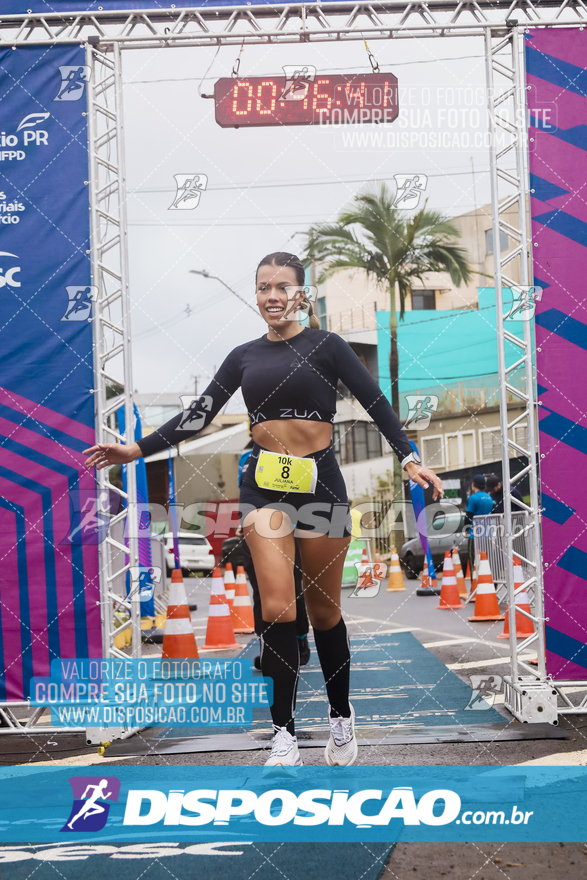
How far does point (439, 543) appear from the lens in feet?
52.0

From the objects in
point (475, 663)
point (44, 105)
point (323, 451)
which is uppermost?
point (44, 105)

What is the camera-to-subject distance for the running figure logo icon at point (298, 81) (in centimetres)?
520

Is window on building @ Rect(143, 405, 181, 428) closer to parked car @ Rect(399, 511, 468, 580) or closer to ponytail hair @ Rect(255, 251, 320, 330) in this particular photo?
parked car @ Rect(399, 511, 468, 580)

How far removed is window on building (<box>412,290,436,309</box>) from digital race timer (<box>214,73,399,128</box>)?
2260 cm

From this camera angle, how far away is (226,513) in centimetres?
1784

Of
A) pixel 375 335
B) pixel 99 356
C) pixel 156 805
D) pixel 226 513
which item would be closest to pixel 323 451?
pixel 156 805

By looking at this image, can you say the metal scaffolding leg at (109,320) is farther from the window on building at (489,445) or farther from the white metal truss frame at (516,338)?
the window on building at (489,445)

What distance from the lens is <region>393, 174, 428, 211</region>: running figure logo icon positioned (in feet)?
18.2

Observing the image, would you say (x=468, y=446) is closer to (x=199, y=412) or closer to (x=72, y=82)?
(x=72, y=82)

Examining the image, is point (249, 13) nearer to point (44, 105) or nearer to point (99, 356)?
point (44, 105)

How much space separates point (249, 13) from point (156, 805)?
434 centimetres

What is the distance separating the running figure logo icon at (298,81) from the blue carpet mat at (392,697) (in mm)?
3580

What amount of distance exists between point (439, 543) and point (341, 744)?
12482 mm

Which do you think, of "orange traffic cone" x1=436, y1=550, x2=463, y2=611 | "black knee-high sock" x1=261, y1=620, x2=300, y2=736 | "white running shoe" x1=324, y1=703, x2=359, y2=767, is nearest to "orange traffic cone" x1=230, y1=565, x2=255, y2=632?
"orange traffic cone" x1=436, y1=550, x2=463, y2=611
